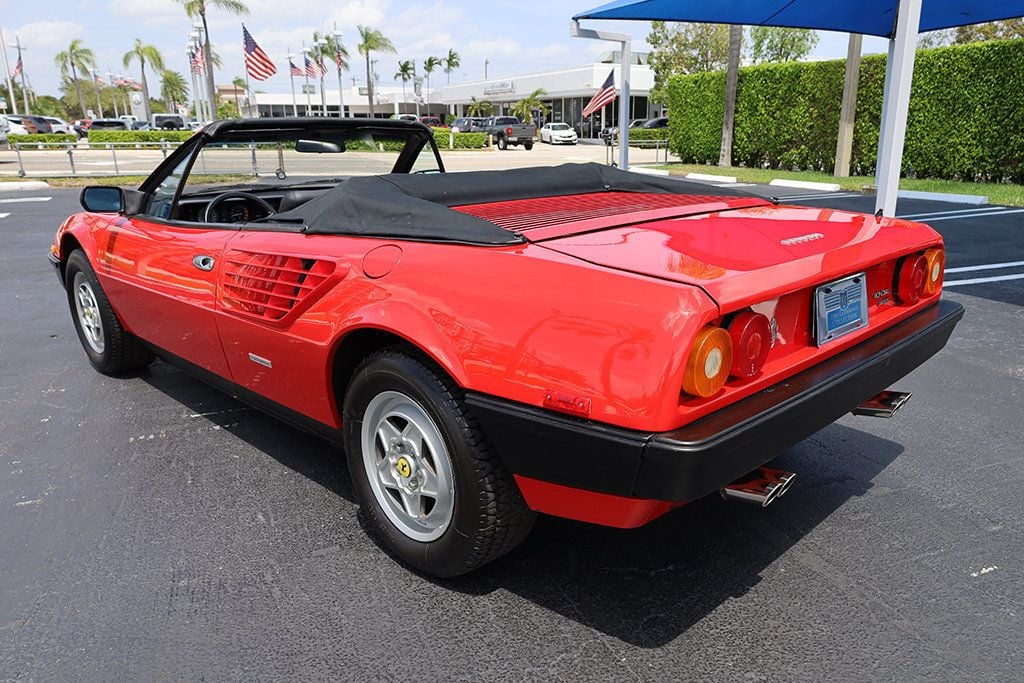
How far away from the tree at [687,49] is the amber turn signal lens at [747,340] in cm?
4190

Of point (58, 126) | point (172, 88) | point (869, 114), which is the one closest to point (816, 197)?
point (869, 114)

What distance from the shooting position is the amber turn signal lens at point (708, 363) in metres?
1.79

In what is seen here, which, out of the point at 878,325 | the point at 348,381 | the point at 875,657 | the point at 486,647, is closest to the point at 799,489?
the point at 878,325

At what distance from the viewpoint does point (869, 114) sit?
1741 centimetres

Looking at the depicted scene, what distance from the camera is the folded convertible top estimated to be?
2.30m

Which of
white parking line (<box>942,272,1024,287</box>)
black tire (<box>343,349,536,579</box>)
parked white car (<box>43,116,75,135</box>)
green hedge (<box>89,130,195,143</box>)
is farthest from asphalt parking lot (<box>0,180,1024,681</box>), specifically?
parked white car (<box>43,116,75,135</box>)

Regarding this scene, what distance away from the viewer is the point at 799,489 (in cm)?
295

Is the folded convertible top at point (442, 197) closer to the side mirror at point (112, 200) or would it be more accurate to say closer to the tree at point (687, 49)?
the side mirror at point (112, 200)

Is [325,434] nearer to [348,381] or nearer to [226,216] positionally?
[348,381]

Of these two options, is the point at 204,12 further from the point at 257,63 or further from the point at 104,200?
the point at 104,200

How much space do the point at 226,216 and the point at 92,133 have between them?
36.2 meters

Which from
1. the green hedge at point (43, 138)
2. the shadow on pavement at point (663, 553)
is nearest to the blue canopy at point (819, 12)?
the shadow on pavement at point (663, 553)

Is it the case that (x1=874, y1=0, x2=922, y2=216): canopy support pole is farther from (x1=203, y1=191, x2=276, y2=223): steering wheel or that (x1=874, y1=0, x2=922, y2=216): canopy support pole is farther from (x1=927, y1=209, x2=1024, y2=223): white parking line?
(x1=203, y1=191, x2=276, y2=223): steering wheel

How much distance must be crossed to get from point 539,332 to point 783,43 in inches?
2236
